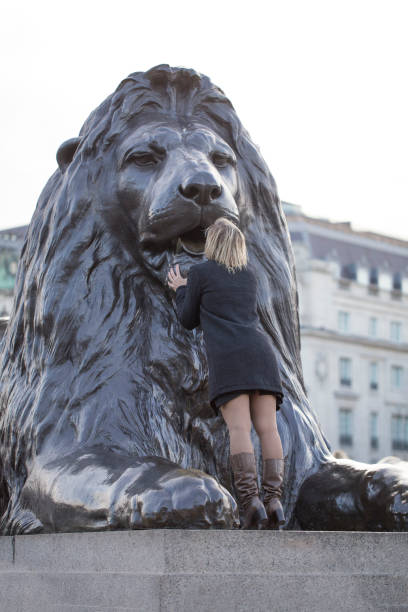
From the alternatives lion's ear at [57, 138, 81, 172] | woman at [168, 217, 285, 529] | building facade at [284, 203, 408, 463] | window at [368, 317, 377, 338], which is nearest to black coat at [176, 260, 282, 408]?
woman at [168, 217, 285, 529]

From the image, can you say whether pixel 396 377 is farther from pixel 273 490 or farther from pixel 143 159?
pixel 273 490

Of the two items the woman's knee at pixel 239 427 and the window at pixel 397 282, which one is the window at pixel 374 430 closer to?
the window at pixel 397 282

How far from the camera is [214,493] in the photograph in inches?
134

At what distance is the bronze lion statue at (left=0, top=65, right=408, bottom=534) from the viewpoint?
4168mm

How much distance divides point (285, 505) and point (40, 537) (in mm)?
→ 1055

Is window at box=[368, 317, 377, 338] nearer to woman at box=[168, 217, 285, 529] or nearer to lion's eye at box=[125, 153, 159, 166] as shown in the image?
lion's eye at box=[125, 153, 159, 166]

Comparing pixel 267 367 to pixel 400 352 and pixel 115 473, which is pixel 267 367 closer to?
pixel 115 473

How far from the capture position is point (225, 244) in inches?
157

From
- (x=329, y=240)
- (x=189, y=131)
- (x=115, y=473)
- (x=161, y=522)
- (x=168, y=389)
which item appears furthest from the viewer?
(x=329, y=240)

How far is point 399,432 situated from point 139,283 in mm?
56492

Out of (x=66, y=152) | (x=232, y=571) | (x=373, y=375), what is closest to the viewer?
(x=232, y=571)

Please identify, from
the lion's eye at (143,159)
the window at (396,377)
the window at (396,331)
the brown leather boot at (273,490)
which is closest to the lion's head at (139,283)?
the lion's eye at (143,159)

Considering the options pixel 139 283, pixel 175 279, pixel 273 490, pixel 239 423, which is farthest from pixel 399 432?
pixel 239 423

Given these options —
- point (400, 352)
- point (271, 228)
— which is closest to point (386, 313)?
point (400, 352)
